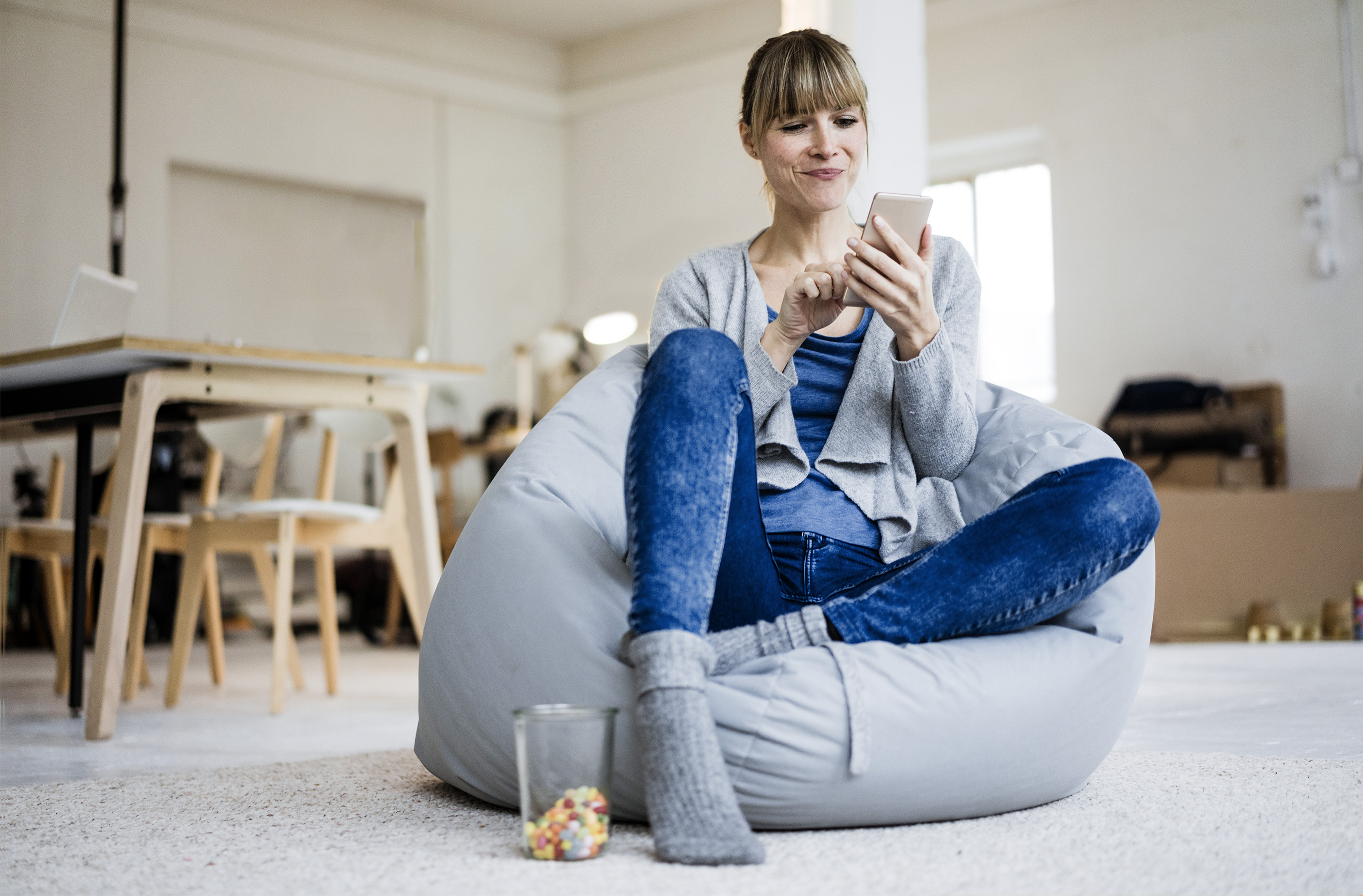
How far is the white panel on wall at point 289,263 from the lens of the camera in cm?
671

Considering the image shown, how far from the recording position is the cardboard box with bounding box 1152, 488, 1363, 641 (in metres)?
4.63

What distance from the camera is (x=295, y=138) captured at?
7047 mm

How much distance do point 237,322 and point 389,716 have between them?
4.82 meters

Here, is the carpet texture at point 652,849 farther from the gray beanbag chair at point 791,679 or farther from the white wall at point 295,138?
the white wall at point 295,138

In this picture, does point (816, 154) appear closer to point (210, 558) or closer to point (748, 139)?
point (748, 139)

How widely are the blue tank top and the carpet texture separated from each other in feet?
1.30

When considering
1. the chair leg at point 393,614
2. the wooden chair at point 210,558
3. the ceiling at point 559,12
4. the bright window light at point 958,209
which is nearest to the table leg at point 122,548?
the wooden chair at point 210,558

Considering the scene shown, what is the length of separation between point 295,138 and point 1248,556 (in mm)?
5422

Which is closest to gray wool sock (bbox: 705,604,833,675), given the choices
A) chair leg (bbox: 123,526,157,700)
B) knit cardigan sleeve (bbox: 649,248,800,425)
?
knit cardigan sleeve (bbox: 649,248,800,425)

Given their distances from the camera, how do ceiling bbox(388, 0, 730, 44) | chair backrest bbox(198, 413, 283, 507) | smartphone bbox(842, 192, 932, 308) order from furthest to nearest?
ceiling bbox(388, 0, 730, 44) → chair backrest bbox(198, 413, 283, 507) → smartphone bbox(842, 192, 932, 308)

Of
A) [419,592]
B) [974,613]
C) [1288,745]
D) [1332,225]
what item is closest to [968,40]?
[1332,225]

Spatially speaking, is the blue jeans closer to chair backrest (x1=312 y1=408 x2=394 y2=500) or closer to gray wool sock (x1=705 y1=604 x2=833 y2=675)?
gray wool sock (x1=705 y1=604 x2=833 y2=675)

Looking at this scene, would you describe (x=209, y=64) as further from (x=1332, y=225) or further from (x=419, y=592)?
(x=1332, y=225)

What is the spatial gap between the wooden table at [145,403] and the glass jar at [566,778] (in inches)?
57.2
